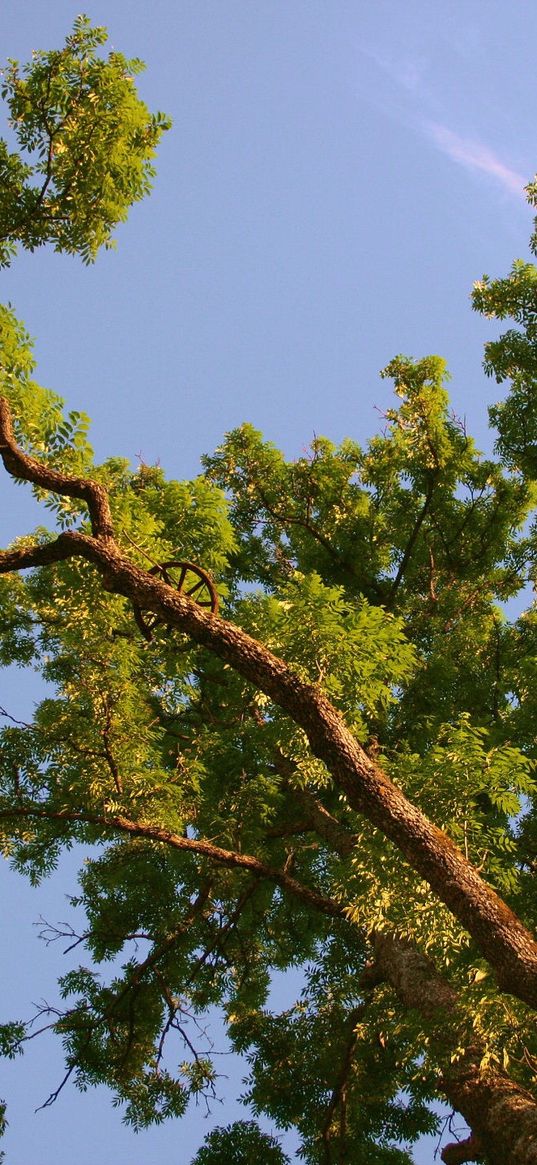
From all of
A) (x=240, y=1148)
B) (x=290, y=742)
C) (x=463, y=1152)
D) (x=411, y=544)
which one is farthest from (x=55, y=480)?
(x=240, y=1148)

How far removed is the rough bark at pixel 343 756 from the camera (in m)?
6.00

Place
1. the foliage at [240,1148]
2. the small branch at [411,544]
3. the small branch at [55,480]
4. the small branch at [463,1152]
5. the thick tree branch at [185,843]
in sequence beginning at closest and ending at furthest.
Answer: the small branch at [55,480] < the small branch at [463,1152] < the thick tree branch at [185,843] < the foliage at [240,1148] < the small branch at [411,544]

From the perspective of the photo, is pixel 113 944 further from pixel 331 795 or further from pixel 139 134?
pixel 139 134

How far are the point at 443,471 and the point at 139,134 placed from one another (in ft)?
23.7

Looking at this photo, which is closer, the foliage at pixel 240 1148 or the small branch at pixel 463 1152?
the small branch at pixel 463 1152

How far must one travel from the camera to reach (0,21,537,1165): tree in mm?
7145

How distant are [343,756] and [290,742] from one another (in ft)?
8.21

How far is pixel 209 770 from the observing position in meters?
12.1

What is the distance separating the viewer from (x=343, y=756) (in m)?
6.44

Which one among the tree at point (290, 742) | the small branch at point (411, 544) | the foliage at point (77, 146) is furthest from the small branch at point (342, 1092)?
the foliage at point (77, 146)

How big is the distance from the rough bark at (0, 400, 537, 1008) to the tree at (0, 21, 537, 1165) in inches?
0.8

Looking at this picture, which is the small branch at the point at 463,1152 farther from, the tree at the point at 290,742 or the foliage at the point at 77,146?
the foliage at the point at 77,146

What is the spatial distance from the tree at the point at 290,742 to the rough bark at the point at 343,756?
20mm

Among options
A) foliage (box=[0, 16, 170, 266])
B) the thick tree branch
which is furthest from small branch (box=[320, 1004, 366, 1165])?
foliage (box=[0, 16, 170, 266])
